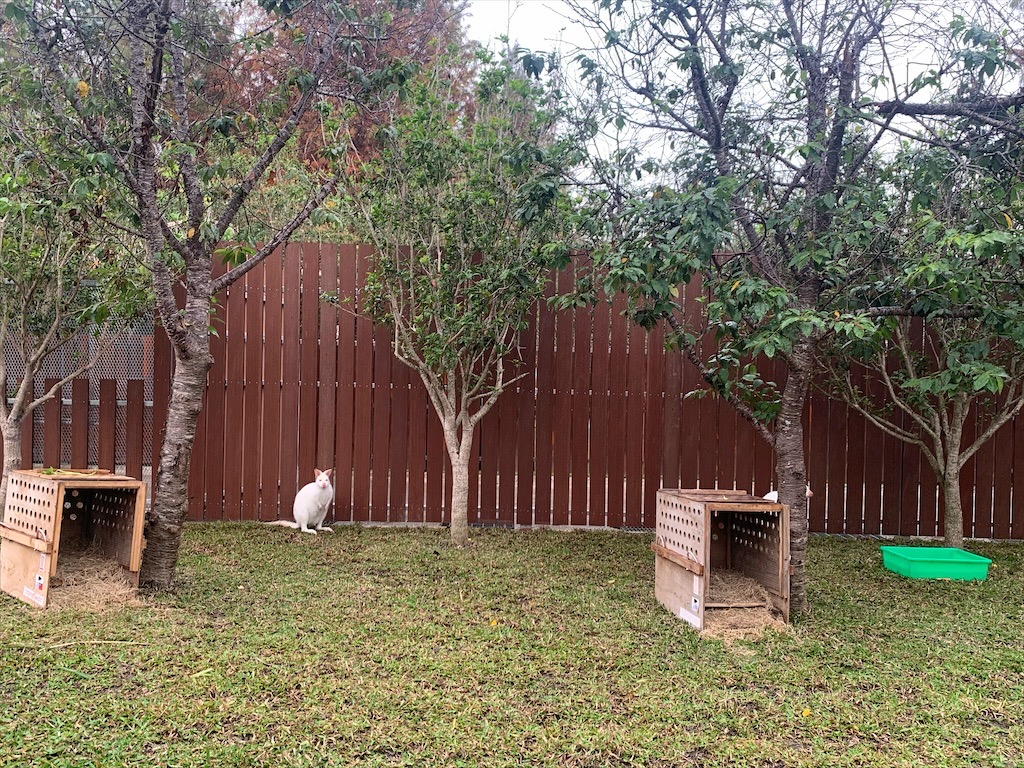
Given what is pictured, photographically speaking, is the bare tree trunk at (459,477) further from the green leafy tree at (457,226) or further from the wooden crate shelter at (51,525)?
the wooden crate shelter at (51,525)

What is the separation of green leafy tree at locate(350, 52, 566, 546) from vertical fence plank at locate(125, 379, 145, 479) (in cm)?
212

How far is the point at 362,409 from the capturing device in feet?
20.2

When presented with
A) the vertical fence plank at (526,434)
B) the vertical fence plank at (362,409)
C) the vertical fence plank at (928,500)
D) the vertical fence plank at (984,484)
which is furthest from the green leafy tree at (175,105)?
the vertical fence plank at (984,484)

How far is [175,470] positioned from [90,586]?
690mm

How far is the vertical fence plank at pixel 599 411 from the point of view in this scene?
6.19 meters

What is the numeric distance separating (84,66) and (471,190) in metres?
2.30

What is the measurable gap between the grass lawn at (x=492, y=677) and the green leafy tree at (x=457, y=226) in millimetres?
1498

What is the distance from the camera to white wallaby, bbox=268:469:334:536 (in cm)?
570

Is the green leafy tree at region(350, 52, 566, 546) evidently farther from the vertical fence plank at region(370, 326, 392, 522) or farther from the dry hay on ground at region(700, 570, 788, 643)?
the dry hay on ground at region(700, 570, 788, 643)

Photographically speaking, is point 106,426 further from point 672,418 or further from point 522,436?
point 672,418

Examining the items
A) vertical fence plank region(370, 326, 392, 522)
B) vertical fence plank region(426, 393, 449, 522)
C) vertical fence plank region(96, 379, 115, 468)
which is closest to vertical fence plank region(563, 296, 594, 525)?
vertical fence plank region(426, 393, 449, 522)

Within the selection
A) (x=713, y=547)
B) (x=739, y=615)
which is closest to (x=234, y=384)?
(x=713, y=547)

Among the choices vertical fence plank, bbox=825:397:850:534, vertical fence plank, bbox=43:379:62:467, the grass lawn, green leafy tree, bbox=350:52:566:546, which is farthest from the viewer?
vertical fence plank, bbox=825:397:850:534

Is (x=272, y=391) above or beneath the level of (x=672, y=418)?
above
